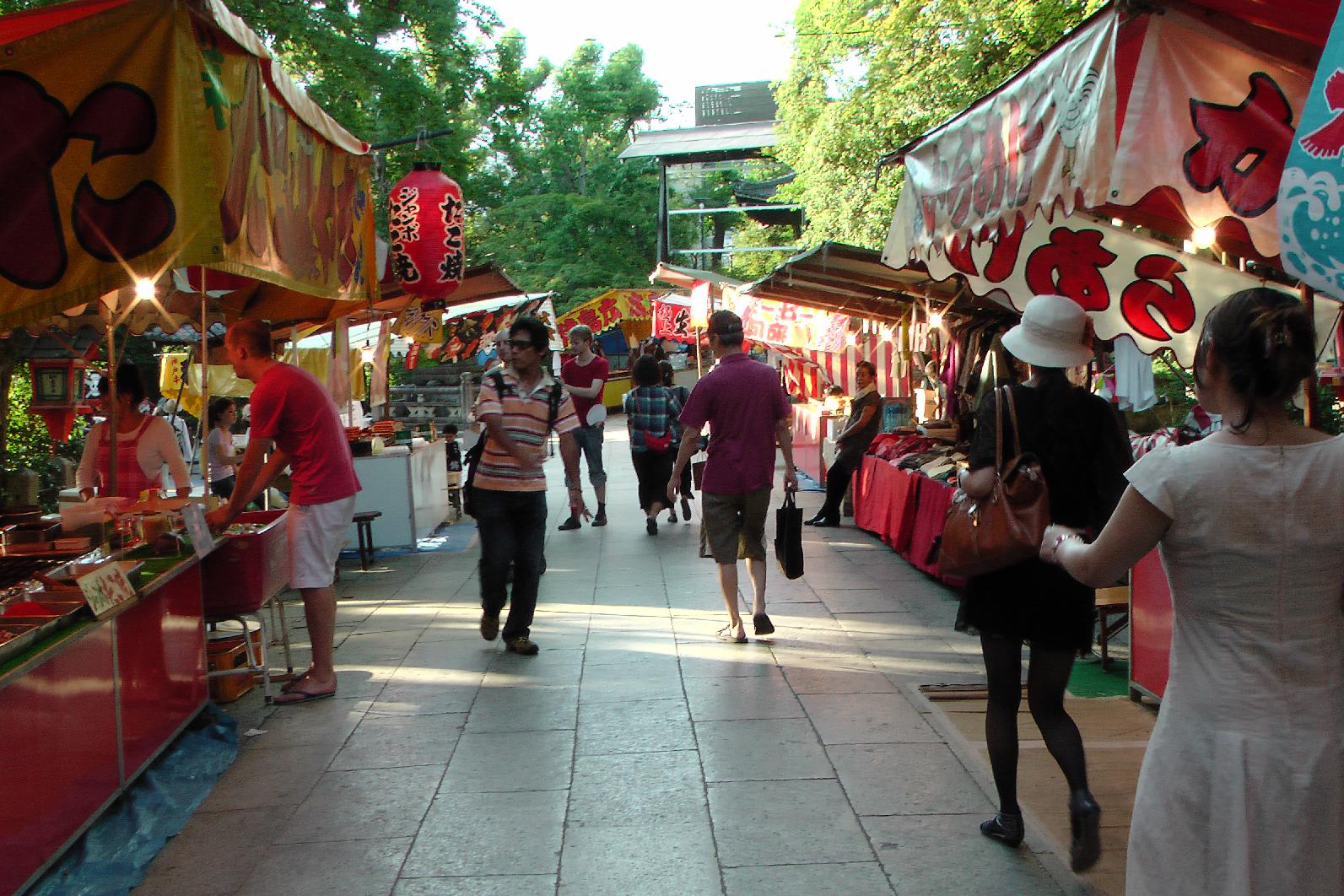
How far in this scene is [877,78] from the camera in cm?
1903

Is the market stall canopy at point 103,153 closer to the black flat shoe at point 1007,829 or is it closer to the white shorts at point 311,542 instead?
the white shorts at point 311,542

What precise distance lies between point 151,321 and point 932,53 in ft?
42.1

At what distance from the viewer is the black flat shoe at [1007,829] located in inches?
157

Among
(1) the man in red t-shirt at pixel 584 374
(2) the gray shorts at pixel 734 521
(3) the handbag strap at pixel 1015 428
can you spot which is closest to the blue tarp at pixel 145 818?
(2) the gray shorts at pixel 734 521

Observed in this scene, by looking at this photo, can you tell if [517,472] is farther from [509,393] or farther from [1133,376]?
[1133,376]

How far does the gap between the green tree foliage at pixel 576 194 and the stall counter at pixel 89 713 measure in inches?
1168

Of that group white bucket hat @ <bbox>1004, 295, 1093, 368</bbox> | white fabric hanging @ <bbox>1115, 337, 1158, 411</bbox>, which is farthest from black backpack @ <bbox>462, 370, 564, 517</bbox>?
white bucket hat @ <bbox>1004, 295, 1093, 368</bbox>

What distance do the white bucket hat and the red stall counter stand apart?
6.75ft

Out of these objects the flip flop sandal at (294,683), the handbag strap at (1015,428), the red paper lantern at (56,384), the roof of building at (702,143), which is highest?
the roof of building at (702,143)

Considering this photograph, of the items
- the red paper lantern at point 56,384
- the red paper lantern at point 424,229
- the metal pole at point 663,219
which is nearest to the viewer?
the red paper lantern at point 56,384

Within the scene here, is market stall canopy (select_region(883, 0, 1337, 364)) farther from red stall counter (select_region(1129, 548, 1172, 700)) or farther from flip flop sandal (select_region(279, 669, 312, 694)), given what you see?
flip flop sandal (select_region(279, 669, 312, 694))

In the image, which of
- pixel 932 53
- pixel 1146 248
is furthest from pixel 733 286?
pixel 1146 248

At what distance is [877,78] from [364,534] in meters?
12.4

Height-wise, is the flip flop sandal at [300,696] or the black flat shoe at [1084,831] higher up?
the black flat shoe at [1084,831]
